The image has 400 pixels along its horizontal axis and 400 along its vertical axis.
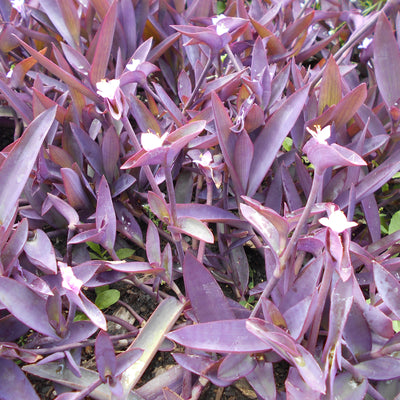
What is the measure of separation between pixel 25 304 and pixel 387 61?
3.28 ft

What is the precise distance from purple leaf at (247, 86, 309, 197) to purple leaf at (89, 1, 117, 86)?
1.29 feet

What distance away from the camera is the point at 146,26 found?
4.62 feet

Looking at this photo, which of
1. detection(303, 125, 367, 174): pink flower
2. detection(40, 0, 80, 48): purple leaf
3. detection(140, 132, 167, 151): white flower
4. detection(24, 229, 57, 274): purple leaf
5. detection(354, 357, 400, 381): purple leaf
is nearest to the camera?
detection(303, 125, 367, 174): pink flower

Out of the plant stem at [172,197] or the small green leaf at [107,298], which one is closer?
the plant stem at [172,197]

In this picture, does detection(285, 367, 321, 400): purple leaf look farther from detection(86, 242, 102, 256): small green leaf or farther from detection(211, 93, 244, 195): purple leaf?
detection(86, 242, 102, 256): small green leaf

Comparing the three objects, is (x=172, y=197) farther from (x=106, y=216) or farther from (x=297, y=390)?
(x=297, y=390)

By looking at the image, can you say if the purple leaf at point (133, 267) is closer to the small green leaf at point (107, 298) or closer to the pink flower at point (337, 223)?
the small green leaf at point (107, 298)

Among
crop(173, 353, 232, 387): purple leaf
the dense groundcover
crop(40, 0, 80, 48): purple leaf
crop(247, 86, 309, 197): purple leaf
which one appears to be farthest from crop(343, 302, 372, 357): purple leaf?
crop(40, 0, 80, 48): purple leaf

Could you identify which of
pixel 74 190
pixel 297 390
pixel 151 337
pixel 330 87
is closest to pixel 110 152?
pixel 74 190

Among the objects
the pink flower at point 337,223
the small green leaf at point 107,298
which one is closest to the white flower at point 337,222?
the pink flower at point 337,223

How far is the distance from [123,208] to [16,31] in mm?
638

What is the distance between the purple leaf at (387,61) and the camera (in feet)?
3.61

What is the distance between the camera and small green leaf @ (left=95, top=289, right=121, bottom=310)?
1.04 metres

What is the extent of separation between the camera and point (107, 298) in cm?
105
